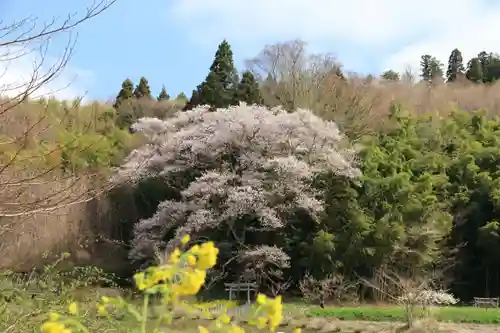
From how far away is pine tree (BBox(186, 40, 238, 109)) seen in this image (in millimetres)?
21453

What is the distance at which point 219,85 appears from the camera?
71.4ft

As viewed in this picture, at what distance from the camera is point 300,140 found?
17406 millimetres

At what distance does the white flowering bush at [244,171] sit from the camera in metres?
16.5

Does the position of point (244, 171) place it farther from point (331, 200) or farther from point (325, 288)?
point (325, 288)

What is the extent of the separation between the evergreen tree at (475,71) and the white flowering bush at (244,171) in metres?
22.1

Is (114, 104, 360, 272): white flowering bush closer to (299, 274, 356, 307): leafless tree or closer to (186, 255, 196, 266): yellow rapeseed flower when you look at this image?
(299, 274, 356, 307): leafless tree

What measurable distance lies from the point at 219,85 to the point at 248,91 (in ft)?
3.90

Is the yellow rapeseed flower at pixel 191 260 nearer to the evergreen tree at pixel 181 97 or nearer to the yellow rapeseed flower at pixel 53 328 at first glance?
the yellow rapeseed flower at pixel 53 328

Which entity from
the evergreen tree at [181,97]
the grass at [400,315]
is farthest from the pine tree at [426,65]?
the grass at [400,315]

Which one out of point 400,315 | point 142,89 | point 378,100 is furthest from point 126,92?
point 400,315

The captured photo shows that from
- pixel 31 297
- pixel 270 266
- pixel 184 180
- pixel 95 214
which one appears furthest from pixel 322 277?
pixel 31 297

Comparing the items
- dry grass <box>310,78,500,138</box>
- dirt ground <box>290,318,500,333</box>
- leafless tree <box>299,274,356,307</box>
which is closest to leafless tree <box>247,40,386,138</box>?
dry grass <box>310,78,500,138</box>

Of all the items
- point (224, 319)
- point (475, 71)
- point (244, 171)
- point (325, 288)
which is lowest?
point (325, 288)

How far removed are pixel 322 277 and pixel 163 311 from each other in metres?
15.4
